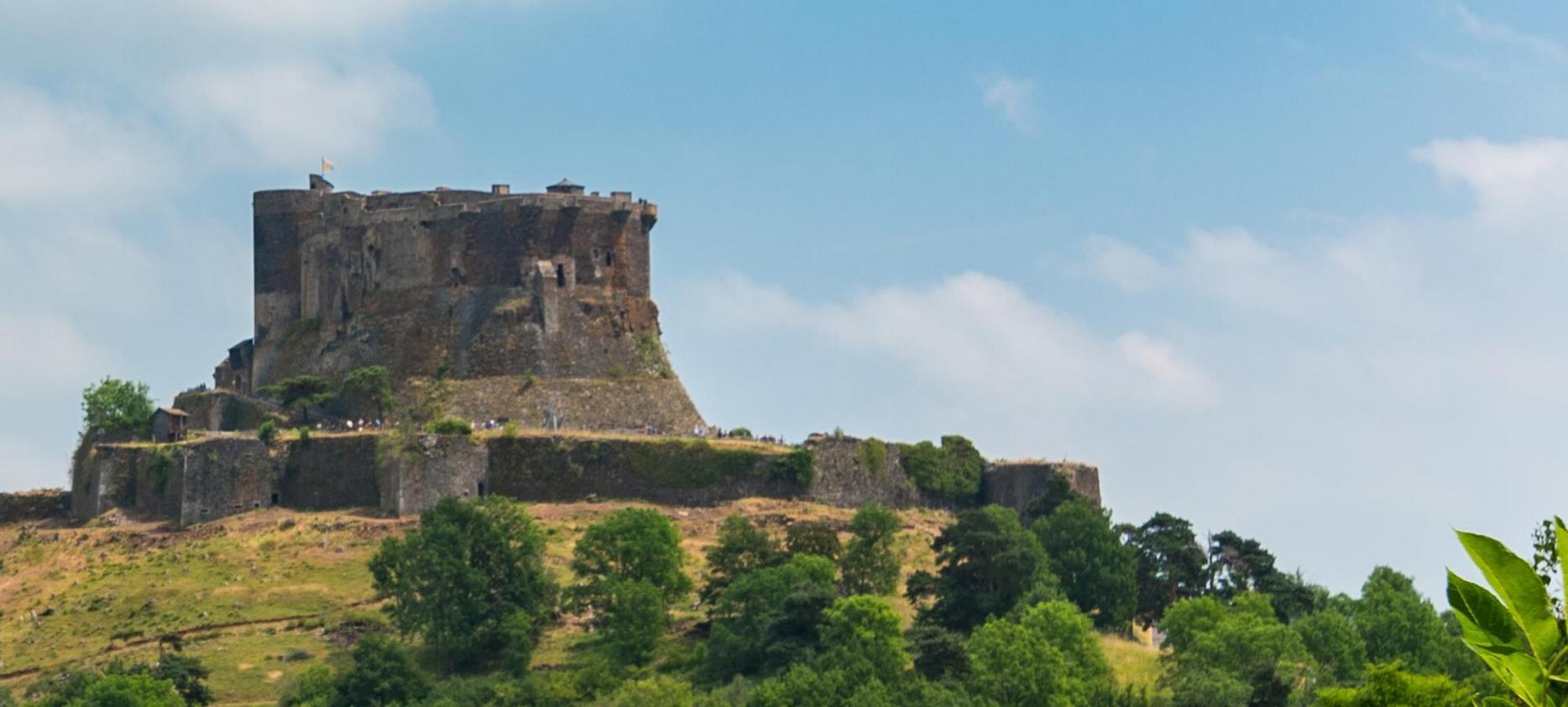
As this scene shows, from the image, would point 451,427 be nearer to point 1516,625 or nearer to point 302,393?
point 302,393

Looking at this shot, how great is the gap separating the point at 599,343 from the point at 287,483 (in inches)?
505

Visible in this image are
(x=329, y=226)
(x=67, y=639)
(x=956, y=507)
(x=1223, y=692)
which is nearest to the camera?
(x=1223, y=692)

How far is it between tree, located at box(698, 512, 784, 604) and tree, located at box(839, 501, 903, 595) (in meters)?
2.33

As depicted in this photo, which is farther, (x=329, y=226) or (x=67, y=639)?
(x=329, y=226)

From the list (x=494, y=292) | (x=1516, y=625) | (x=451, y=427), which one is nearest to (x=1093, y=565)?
(x=451, y=427)

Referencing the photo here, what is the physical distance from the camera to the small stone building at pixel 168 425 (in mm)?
76312

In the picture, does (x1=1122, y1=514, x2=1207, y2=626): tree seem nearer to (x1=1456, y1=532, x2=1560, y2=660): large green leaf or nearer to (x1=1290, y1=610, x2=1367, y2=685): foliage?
(x1=1290, y1=610, x2=1367, y2=685): foliage

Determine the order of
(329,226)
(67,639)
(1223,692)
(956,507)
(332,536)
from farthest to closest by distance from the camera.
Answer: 1. (329,226)
2. (956,507)
3. (332,536)
4. (67,639)
5. (1223,692)

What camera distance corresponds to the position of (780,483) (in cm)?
7275

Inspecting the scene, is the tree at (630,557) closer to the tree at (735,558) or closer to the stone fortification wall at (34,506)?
the tree at (735,558)

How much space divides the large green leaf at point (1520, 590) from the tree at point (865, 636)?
163 feet

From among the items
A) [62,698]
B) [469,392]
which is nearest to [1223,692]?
[62,698]

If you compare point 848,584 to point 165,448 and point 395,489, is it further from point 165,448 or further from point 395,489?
point 165,448

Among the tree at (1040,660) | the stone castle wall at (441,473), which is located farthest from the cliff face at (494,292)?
the tree at (1040,660)
